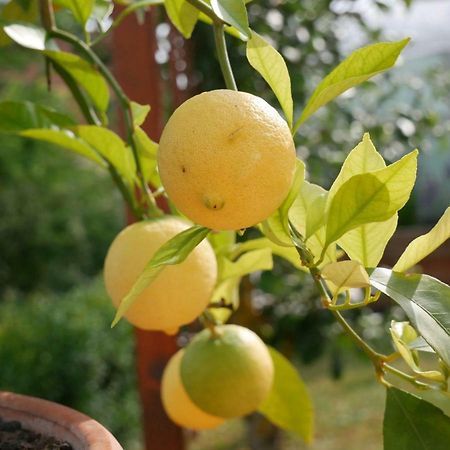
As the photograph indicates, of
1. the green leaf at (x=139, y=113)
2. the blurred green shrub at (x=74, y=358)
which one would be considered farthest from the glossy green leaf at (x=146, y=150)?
the blurred green shrub at (x=74, y=358)

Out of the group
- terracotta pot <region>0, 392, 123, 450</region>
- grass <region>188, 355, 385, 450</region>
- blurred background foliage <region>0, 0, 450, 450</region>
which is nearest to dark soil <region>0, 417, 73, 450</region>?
terracotta pot <region>0, 392, 123, 450</region>

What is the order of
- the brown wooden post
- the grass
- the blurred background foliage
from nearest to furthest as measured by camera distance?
1. the brown wooden post
2. the blurred background foliage
3. the grass

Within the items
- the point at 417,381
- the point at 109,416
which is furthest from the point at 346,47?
the point at 417,381

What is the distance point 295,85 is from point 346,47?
28 cm

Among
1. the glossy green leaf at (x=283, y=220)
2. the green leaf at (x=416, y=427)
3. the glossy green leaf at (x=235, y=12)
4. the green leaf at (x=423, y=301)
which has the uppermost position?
the glossy green leaf at (x=235, y=12)

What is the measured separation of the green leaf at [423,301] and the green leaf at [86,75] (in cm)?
26

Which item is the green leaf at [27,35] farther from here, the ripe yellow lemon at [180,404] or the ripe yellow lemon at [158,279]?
the ripe yellow lemon at [180,404]

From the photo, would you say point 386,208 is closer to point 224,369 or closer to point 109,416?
point 224,369

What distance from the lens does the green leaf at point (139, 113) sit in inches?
20.6

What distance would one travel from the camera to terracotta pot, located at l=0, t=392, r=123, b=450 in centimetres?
45

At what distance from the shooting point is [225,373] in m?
0.56

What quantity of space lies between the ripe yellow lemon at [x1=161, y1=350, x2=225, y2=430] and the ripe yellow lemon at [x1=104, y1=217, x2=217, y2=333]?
152 millimetres

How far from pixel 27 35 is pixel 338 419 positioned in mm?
2216

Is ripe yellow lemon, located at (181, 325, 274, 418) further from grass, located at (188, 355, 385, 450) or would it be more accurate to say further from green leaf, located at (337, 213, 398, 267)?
grass, located at (188, 355, 385, 450)
